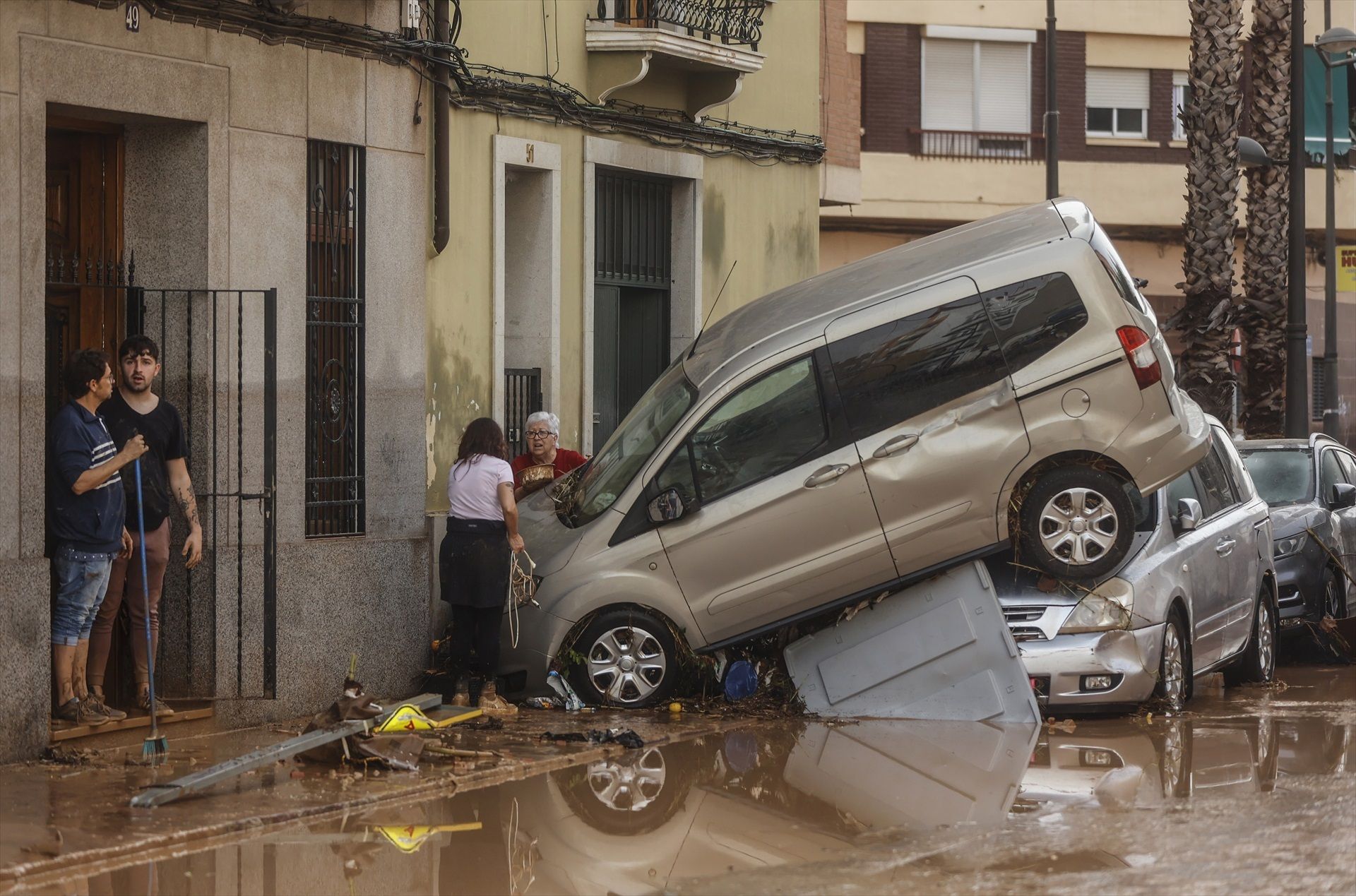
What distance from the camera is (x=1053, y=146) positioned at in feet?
87.2

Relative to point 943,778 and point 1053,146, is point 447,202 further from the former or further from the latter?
Result: point 1053,146

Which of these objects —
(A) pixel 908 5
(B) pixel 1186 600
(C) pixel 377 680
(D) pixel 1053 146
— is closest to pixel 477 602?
(C) pixel 377 680

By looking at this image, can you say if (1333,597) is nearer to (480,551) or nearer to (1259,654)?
(1259,654)

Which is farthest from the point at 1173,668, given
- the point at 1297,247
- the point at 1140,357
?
the point at 1297,247

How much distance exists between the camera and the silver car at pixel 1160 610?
11344 millimetres

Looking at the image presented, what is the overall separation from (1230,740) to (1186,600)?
1.27 m

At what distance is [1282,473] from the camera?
16.5 m

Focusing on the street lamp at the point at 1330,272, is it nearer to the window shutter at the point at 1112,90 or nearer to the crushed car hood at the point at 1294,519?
the window shutter at the point at 1112,90

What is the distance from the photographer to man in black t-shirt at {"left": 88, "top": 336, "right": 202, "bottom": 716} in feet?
34.3

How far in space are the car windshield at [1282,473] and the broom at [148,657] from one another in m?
9.30

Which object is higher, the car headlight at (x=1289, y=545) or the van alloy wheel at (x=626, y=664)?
the car headlight at (x=1289, y=545)

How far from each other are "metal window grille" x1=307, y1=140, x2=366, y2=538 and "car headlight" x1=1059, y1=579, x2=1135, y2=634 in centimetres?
449

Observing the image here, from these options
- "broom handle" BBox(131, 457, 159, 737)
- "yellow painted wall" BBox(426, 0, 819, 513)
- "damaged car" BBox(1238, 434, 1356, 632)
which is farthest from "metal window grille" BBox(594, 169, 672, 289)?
"broom handle" BBox(131, 457, 159, 737)

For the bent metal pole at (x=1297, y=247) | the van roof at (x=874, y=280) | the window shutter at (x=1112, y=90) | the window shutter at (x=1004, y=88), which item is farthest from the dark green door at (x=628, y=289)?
the window shutter at (x=1112, y=90)
